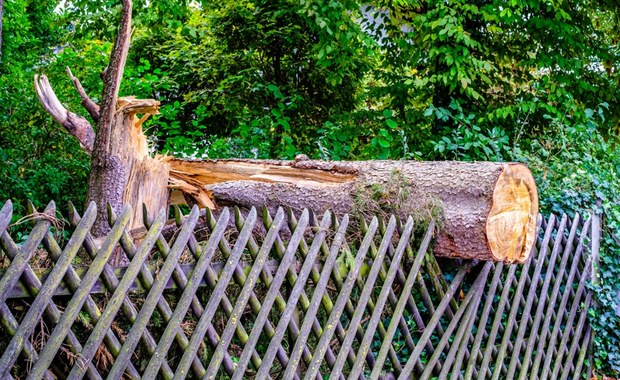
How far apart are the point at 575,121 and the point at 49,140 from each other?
236 inches

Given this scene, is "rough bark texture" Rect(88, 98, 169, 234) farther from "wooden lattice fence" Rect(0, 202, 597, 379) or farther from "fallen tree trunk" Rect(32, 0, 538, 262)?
"wooden lattice fence" Rect(0, 202, 597, 379)

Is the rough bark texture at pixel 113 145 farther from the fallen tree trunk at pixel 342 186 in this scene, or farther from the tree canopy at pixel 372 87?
the tree canopy at pixel 372 87

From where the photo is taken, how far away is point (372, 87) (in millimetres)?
8562

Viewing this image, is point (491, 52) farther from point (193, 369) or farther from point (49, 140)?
point (193, 369)

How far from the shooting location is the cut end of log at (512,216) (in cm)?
384

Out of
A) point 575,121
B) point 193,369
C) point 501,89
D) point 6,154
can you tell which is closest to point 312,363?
point 193,369

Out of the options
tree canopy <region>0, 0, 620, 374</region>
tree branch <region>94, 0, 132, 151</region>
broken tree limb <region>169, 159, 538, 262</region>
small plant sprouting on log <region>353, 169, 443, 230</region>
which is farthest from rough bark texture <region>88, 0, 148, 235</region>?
tree canopy <region>0, 0, 620, 374</region>

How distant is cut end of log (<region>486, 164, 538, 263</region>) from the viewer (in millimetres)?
3842

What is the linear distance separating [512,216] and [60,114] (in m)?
3.27

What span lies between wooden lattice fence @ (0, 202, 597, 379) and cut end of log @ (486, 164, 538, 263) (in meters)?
0.30

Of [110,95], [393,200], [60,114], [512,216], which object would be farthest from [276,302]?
[60,114]

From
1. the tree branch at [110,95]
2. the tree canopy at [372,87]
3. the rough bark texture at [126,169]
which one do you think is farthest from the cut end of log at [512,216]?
the tree branch at [110,95]

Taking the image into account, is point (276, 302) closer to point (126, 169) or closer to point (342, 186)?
point (342, 186)

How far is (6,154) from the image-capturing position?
6.39 m
